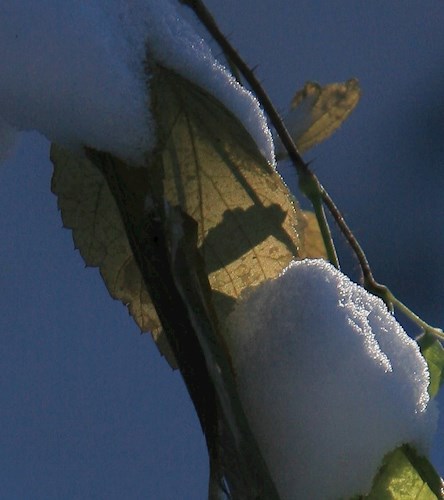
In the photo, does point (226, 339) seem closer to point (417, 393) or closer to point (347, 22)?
point (417, 393)

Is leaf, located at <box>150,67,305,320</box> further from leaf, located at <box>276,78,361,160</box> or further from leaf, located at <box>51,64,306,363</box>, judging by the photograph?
leaf, located at <box>276,78,361,160</box>

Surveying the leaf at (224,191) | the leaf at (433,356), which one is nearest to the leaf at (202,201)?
the leaf at (224,191)

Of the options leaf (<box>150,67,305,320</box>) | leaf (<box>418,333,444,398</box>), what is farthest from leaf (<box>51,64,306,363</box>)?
leaf (<box>418,333,444,398</box>)

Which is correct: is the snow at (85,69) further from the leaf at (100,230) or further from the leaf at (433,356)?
the leaf at (433,356)

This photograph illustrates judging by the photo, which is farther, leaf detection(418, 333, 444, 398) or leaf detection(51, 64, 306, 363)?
leaf detection(418, 333, 444, 398)

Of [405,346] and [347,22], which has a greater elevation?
[347,22]

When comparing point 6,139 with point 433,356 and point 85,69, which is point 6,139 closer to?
point 85,69

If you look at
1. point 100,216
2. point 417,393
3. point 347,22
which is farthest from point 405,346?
point 347,22
